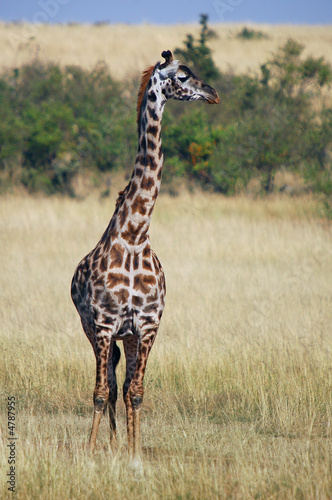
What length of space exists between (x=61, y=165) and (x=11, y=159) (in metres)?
1.64

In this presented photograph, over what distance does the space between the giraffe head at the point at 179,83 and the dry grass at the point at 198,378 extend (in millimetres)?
2659

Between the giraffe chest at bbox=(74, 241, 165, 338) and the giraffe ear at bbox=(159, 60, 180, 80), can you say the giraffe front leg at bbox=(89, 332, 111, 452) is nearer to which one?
the giraffe chest at bbox=(74, 241, 165, 338)

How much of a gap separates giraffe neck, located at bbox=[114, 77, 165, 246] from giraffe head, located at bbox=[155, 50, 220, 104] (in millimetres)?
68

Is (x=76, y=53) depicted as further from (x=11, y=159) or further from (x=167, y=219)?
(x=167, y=219)

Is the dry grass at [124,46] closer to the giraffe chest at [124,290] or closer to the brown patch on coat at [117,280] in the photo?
the giraffe chest at [124,290]

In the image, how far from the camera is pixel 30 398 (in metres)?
6.07

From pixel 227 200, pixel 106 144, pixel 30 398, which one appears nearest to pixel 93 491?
pixel 30 398

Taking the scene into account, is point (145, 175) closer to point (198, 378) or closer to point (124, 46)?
point (198, 378)

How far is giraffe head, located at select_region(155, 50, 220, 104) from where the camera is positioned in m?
4.37

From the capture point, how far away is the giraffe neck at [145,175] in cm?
437

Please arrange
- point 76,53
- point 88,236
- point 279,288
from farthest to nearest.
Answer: point 76,53 → point 88,236 → point 279,288

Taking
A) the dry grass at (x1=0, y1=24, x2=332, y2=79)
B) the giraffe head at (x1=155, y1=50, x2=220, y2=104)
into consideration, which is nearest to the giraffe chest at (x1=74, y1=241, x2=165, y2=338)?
the giraffe head at (x1=155, y1=50, x2=220, y2=104)

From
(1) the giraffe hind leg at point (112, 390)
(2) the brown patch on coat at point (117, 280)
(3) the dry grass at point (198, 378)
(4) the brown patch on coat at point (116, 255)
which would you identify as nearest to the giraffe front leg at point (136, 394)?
(3) the dry grass at point (198, 378)

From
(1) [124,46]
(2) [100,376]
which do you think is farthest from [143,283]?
(1) [124,46]
